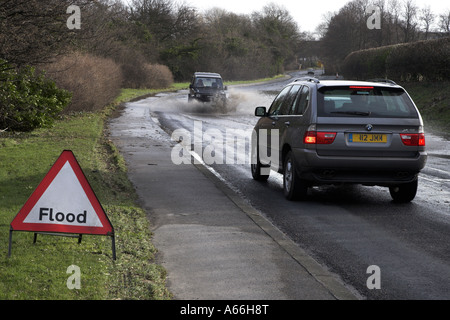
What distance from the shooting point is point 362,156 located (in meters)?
9.00

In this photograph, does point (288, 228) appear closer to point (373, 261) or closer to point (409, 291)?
point (373, 261)

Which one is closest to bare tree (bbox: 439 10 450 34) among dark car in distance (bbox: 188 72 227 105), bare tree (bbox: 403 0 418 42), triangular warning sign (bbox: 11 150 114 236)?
bare tree (bbox: 403 0 418 42)

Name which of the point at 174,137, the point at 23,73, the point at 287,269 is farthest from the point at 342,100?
the point at 174,137

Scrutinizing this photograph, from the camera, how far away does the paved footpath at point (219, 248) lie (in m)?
5.35

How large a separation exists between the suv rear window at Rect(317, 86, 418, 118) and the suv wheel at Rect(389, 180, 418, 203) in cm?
107

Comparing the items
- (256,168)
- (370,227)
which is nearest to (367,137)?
(370,227)

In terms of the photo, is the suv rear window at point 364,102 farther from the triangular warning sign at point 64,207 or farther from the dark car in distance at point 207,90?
the dark car in distance at point 207,90

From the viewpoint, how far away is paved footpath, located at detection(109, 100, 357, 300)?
5348mm

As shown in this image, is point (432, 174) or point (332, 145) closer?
point (332, 145)

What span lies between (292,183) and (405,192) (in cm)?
171

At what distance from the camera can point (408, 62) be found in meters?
32.2

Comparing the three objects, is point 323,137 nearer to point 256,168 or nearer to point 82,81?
point 256,168

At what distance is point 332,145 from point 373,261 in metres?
2.86

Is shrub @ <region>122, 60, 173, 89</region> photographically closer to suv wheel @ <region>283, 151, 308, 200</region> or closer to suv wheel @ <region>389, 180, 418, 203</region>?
suv wheel @ <region>283, 151, 308, 200</region>
